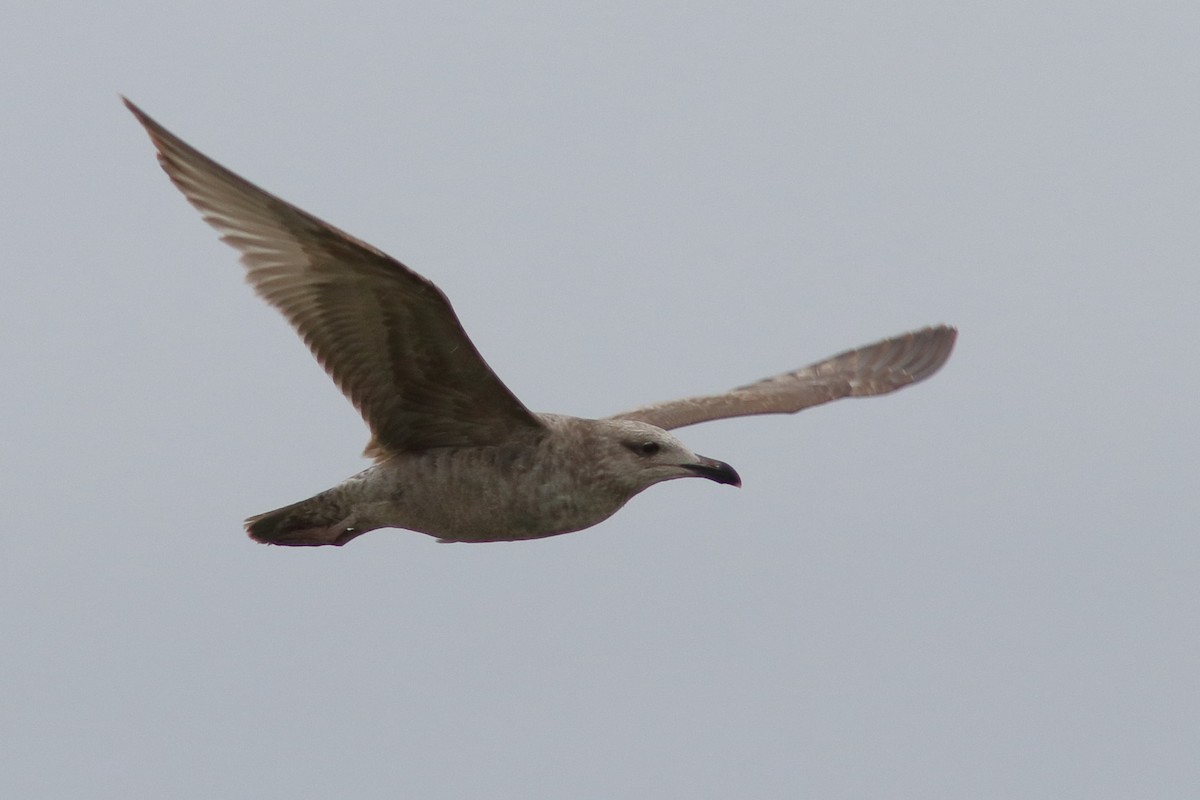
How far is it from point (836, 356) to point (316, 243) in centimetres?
728

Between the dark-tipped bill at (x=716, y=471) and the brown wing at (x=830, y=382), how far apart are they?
208cm

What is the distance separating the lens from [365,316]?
10609 millimetres

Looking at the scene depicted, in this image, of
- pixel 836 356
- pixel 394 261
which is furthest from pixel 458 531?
pixel 836 356

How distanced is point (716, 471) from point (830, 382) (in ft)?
14.9

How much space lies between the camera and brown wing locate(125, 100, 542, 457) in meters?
10.1

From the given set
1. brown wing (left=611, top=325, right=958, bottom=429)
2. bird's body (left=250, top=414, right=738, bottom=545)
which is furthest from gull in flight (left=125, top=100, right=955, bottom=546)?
brown wing (left=611, top=325, right=958, bottom=429)

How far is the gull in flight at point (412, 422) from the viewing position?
10289mm

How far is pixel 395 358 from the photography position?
10.8 meters

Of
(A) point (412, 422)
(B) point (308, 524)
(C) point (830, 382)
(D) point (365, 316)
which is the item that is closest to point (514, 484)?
(A) point (412, 422)

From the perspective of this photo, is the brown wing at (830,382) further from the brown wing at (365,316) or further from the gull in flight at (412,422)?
the brown wing at (365,316)

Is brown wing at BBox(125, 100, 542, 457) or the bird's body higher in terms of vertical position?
brown wing at BBox(125, 100, 542, 457)

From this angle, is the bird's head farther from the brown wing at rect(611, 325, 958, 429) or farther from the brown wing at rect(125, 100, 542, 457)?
the brown wing at rect(611, 325, 958, 429)

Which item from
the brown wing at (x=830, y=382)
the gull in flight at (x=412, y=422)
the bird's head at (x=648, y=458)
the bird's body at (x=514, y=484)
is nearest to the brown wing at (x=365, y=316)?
the gull in flight at (x=412, y=422)

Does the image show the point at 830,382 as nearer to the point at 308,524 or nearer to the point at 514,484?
the point at 514,484
